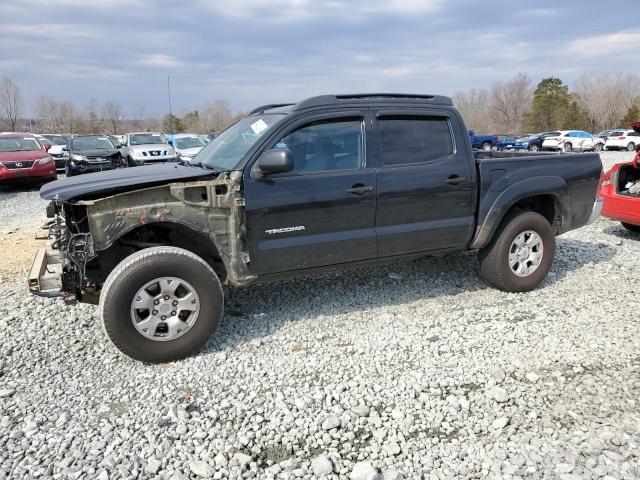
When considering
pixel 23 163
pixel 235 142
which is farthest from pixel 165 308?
pixel 23 163

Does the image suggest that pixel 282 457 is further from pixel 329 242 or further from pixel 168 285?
pixel 329 242

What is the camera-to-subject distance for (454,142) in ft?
15.5

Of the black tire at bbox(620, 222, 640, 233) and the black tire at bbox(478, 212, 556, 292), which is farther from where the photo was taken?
the black tire at bbox(620, 222, 640, 233)

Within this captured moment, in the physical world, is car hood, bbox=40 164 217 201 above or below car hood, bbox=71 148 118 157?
below

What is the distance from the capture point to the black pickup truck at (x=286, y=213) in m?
3.68

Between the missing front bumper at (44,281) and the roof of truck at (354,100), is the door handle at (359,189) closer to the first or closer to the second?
the roof of truck at (354,100)

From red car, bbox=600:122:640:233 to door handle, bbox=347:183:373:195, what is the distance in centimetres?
469

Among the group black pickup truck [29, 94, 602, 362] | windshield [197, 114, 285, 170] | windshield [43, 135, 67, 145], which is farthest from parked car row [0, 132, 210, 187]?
black pickup truck [29, 94, 602, 362]

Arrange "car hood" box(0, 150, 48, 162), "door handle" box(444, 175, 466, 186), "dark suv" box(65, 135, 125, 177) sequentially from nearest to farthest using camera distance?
"door handle" box(444, 175, 466, 186), "car hood" box(0, 150, 48, 162), "dark suv" box(65, 135, 125, 177)

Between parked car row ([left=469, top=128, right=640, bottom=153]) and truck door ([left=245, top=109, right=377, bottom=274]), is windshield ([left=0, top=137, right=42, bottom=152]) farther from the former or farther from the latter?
parked car row ([left=469, top=128, right=640, bottom=153])

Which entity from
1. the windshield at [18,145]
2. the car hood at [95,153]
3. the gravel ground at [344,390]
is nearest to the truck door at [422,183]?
the gravel ground at [344,390]

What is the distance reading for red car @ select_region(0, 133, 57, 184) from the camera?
13156 millimetres

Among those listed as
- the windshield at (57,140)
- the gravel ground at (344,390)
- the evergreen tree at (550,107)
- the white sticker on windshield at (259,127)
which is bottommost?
the gravel ground at (344,390)

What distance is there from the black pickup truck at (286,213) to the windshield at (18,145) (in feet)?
39.6
